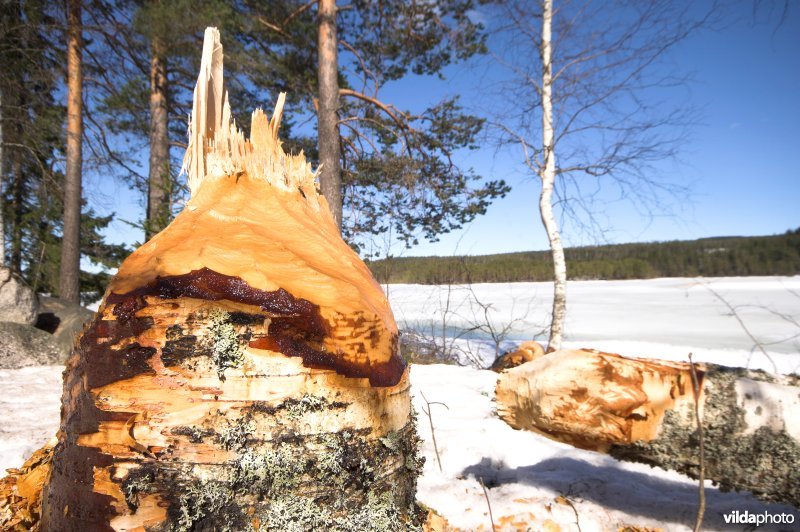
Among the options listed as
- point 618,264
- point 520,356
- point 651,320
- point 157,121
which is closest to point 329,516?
point 520,356

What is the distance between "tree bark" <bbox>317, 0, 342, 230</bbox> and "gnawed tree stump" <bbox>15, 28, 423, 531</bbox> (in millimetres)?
5037

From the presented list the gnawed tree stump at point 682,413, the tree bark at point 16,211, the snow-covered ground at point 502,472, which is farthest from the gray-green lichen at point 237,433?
the tree bark at point 16,211

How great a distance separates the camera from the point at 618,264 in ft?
88.8

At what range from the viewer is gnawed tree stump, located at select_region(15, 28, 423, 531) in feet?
2.86

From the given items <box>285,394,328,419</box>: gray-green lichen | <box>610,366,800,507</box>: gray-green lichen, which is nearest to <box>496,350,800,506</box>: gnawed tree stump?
<box>610,366,800,507</box>: gray-green lichen

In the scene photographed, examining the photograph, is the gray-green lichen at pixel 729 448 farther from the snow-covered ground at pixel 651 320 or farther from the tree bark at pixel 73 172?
the tree bark at pixel 73 172

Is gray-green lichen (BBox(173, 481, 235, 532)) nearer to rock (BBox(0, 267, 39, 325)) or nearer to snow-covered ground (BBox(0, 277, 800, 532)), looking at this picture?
snow-covered ground (BBox(0, 277, 800, 532))

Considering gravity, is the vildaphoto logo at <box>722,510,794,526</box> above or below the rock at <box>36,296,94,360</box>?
below

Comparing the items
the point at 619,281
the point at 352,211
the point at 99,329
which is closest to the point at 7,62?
the point at 352,211

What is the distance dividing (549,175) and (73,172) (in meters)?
8.78

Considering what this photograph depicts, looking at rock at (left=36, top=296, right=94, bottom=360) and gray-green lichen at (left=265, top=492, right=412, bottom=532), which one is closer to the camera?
gray-green lichen at (left=265, top=492, right=412, bottom=532)

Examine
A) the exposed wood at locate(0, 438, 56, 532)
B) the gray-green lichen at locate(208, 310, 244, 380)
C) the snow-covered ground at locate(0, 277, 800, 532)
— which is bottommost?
the snow-covered ground at locate(0, 277, 800, 532)

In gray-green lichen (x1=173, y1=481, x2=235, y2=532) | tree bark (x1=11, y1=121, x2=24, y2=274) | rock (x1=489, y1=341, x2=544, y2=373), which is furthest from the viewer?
tree bark (x1=11, y1=121, x2=24, y2=274)

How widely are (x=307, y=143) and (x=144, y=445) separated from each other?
299 inches
